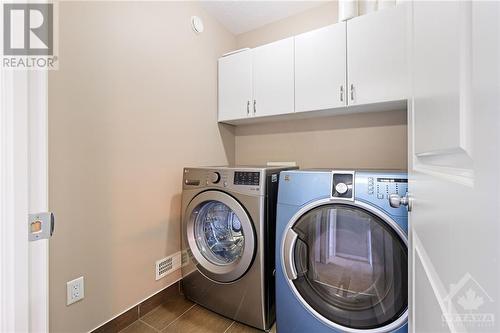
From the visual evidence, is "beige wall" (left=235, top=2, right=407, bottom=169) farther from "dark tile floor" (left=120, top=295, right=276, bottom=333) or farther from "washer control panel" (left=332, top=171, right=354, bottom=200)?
"dark tile floor" (left=120, top=295, right=276, bottom=333)

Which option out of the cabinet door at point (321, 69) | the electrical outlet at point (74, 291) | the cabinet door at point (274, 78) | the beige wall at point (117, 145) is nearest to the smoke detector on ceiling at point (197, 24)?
the beige wall at point (117, 145)

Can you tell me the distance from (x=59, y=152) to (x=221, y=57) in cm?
154

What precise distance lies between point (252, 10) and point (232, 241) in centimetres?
194

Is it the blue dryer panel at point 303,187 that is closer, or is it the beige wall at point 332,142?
the blue dryer panel at point 303,187

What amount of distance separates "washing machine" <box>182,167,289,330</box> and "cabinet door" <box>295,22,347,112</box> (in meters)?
0.62

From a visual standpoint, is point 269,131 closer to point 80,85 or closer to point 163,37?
point 163,37

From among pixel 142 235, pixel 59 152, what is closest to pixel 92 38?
pixel 59 152

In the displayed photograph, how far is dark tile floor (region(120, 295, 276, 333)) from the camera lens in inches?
52.7

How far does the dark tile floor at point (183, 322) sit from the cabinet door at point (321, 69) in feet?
5.06

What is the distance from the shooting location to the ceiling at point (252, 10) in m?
1.87

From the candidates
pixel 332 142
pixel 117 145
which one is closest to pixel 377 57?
pixel 332 142

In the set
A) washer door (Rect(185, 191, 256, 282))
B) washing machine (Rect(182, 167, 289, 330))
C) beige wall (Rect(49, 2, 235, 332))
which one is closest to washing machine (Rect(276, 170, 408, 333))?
washing machine (Rect(182, 167, 289, 330))

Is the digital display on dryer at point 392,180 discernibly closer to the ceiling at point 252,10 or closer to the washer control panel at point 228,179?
the washer control panel at point 228,179

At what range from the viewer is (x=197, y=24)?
1846 millimetres
